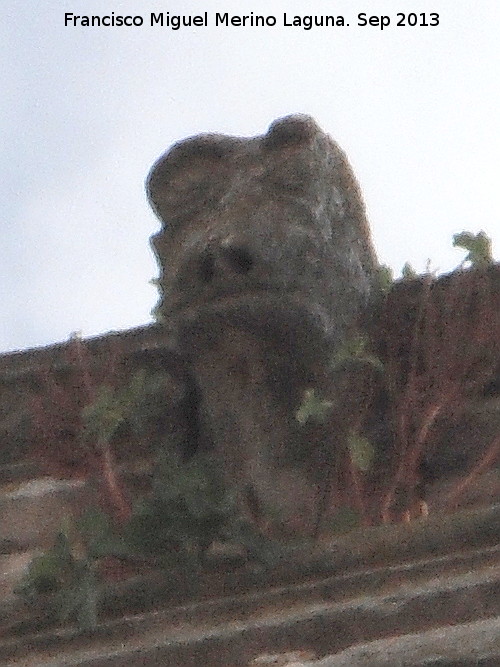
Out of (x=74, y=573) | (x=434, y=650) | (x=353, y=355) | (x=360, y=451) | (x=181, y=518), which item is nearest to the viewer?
(x=434, y=650)

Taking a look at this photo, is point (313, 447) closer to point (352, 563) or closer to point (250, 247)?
point (250, 247)

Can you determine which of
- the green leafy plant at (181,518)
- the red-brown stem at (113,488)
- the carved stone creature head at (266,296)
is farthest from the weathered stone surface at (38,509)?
the green leafy plant at (181,518)

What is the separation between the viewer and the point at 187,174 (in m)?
3.41

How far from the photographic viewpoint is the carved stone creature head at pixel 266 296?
9.32ft

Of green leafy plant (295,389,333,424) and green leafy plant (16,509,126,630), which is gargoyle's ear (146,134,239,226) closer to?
green leafy plant (295,389,333,424)

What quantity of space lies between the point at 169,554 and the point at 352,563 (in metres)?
0.38

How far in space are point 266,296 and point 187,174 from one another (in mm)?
717

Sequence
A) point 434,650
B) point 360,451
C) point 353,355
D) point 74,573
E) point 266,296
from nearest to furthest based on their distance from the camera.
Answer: point 434,650 → point 74,573 → point 360,451 → point 266,296 → point 353,355

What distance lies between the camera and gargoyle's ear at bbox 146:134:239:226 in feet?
11.0

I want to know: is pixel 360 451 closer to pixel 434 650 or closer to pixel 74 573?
pixel 74 573

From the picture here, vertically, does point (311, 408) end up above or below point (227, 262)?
below

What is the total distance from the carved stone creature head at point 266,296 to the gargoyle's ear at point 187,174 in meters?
0.08

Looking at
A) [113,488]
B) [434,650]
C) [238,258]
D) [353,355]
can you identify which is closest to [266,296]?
[238,258]

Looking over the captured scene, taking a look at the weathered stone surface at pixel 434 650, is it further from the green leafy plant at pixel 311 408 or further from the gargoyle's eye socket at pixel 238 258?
the gargoyle's eye socket at pixel 238 258
